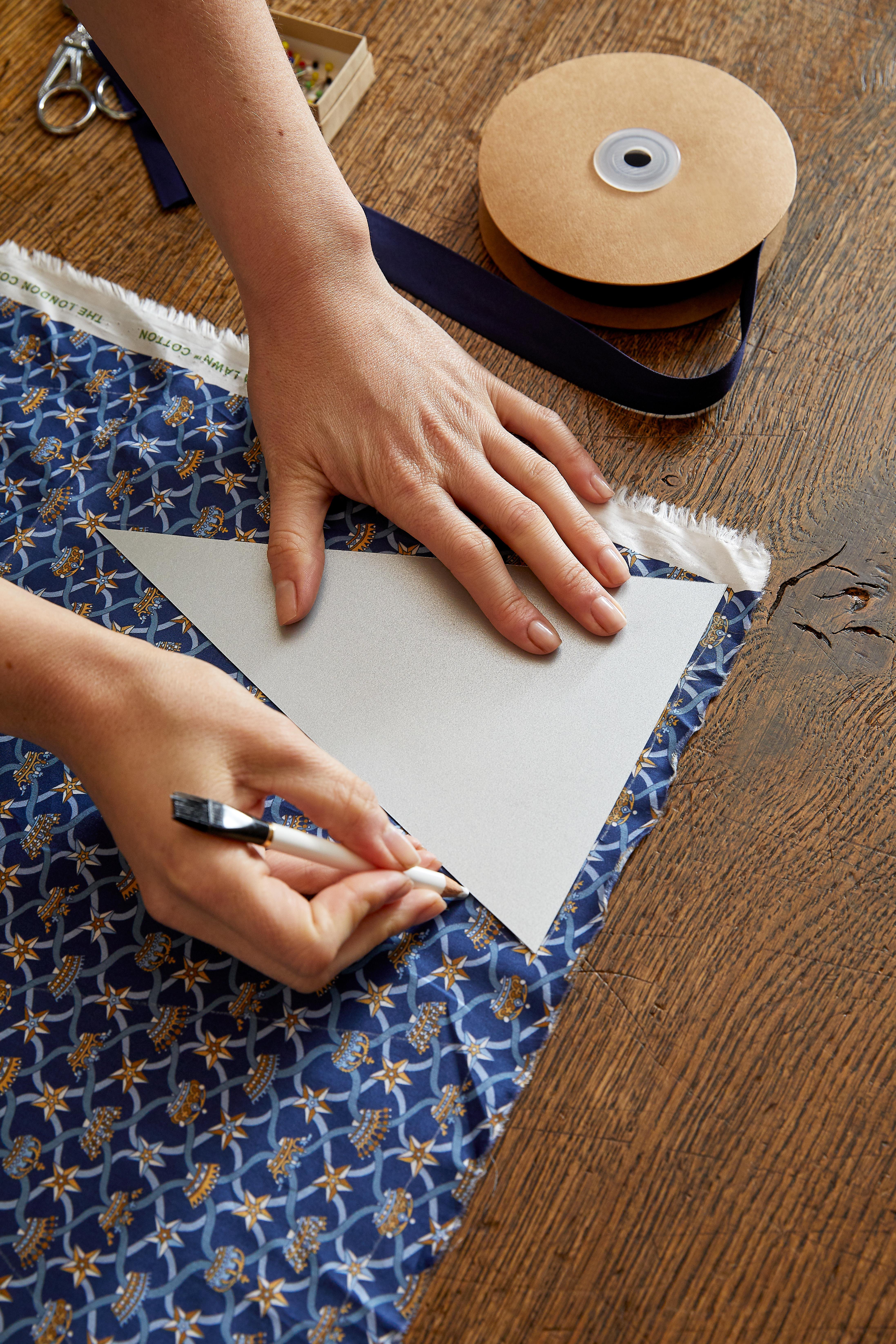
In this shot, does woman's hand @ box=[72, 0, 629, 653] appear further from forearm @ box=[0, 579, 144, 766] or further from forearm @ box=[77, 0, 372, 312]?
forearm @ box=[0, 579, 144, 766]

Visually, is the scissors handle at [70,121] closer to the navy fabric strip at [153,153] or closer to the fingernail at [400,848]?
the navy fabric strip at [153,153]

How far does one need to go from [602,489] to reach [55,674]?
0.49 m

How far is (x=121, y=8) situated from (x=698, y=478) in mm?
664

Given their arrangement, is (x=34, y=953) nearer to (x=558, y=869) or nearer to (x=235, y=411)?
(x=558, y=869)

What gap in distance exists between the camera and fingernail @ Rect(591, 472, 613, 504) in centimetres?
81

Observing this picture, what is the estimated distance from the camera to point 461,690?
73 cm

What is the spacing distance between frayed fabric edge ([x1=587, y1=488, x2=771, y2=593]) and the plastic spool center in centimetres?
31

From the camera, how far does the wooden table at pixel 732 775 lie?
56cm

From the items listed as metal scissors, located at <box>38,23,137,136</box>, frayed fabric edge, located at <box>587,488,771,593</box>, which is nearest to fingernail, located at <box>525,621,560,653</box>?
frayed fabric edge, located at <box>587,488,771,593</box>

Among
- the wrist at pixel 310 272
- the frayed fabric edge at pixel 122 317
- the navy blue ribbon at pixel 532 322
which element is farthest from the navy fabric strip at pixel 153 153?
the wrist at pixel 310 272

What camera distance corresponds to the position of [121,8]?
2.57ft

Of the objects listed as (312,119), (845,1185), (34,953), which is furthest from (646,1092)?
(312,119)

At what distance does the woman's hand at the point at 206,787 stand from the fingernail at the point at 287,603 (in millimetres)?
115

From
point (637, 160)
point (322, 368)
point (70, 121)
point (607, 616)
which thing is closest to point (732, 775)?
point (607, 616)
